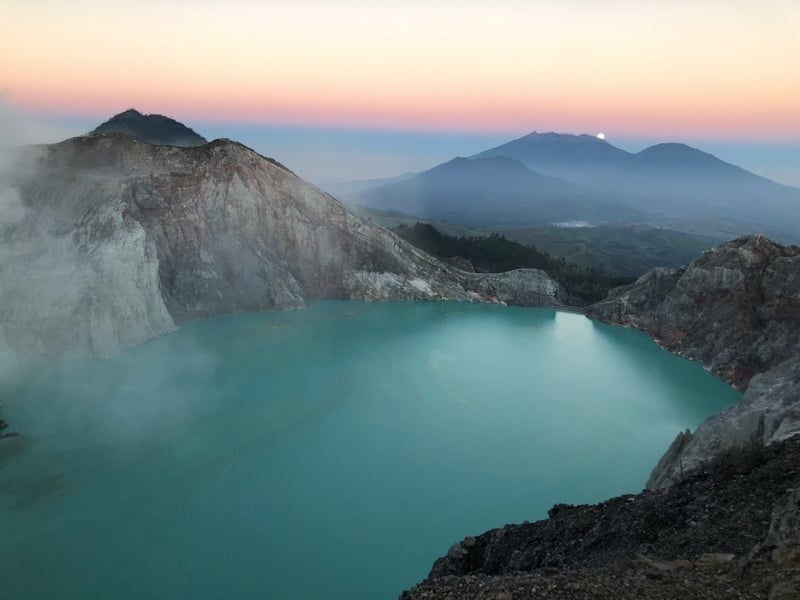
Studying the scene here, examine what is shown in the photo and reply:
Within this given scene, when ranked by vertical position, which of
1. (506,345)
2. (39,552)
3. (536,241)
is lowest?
(39,552)

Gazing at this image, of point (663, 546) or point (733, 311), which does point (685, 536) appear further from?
point (733, 311)

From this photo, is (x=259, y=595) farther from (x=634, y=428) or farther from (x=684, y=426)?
(x=684, y=426)

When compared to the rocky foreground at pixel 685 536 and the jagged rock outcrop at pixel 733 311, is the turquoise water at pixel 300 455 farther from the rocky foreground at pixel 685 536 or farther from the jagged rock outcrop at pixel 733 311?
the rocky foreground at pixel 685 536

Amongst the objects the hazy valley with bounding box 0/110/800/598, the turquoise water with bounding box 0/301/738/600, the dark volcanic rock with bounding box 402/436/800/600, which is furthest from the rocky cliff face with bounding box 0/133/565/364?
the dark volcanic rock with bounding box 402/436/800/600

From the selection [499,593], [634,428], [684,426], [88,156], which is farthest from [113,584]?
[88,156]

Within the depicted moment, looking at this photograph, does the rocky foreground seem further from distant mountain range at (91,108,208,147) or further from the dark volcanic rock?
distant mountain range at (91,108,208,147)

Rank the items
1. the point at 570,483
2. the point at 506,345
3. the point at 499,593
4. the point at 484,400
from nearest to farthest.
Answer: the point at 499,593 < the point at 570,483 < the point at 484,400 < the point at 506,345

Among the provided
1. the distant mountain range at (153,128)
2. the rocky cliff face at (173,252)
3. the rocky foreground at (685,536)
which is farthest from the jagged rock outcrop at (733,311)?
the distant mountain range at (153,128)
